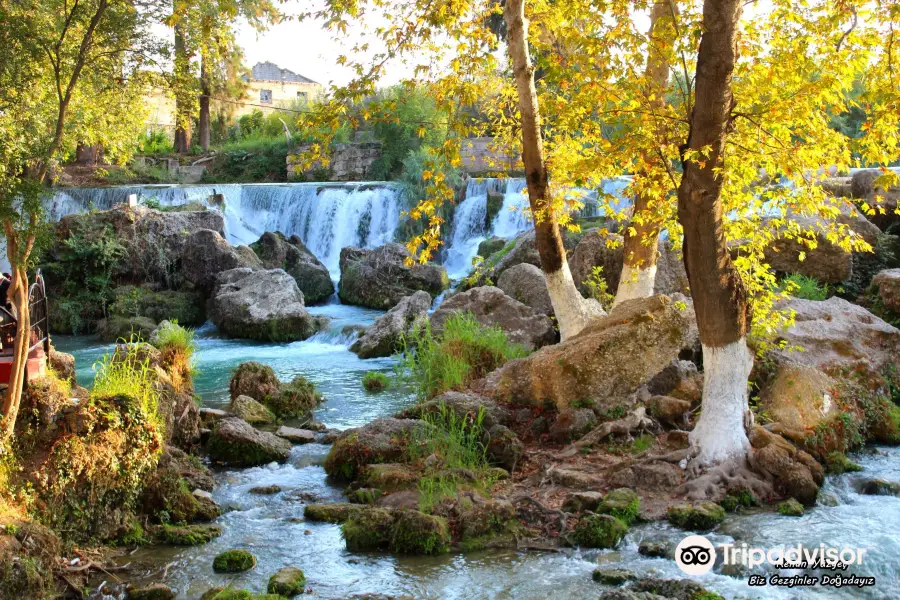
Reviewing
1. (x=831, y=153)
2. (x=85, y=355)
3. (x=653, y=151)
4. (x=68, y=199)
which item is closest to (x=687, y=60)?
(x=653, y=151)

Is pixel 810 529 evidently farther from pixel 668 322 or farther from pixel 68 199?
pixel 68 199

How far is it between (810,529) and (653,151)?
3.57 meters

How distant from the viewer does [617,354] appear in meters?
8.67

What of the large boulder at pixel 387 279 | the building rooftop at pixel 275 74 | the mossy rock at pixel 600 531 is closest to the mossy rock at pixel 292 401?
the mossy rock at pixel 600 531

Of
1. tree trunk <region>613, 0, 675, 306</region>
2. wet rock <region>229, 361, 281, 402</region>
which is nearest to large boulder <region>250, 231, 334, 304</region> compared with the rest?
wet rock <region>229, 361, 281, 402</region>

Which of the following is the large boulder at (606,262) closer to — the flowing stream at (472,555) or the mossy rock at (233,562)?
the flowing stream at (472,555)

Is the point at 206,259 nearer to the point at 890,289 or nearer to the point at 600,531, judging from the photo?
the point at 890,289

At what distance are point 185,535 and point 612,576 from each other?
11.1 feet

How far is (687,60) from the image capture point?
788 cm

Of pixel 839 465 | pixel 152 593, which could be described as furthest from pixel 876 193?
pixel 152 593

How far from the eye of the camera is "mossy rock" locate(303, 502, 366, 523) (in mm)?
7227

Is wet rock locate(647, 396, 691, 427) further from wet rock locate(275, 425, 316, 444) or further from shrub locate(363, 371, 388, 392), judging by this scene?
shrub locate(363, 371, 388, 392)

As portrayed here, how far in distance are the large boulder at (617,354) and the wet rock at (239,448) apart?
3.06 meters

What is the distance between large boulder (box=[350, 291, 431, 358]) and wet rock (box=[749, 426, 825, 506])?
732 centimetres
